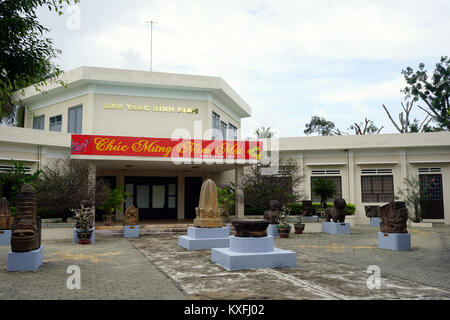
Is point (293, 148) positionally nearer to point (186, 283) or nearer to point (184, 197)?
point (184, 197)

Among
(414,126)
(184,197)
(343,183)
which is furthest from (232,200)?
(414,126)

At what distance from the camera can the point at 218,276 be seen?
743 centimetres

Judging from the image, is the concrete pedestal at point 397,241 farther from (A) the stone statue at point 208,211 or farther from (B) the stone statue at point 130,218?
(B) the stone statue at point 130,218

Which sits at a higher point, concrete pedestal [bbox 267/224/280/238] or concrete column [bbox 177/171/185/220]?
concrete column [bbox 177/171/185/220]

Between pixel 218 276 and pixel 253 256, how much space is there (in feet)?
3.40

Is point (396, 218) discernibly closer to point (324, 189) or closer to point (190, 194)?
point (324, 189)

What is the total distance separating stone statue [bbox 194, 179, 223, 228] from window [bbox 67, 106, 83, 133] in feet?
33.8

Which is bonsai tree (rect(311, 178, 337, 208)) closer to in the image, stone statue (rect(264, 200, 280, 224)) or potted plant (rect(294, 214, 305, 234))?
potted plant (rect(294, 214, 305, 234))

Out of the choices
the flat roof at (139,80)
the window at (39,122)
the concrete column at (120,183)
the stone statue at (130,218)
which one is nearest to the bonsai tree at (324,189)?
the flat roof at (139,80)

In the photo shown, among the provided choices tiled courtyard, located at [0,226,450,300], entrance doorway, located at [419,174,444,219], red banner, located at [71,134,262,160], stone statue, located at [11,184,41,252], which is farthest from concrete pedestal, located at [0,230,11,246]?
entrance doorway, located at [419,174,444,219]

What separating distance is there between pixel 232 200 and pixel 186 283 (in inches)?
467

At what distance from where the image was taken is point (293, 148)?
22.7 m

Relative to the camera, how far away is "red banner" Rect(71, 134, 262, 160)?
15336mm

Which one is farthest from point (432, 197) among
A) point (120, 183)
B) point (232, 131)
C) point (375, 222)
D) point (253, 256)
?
point (120, 183)
